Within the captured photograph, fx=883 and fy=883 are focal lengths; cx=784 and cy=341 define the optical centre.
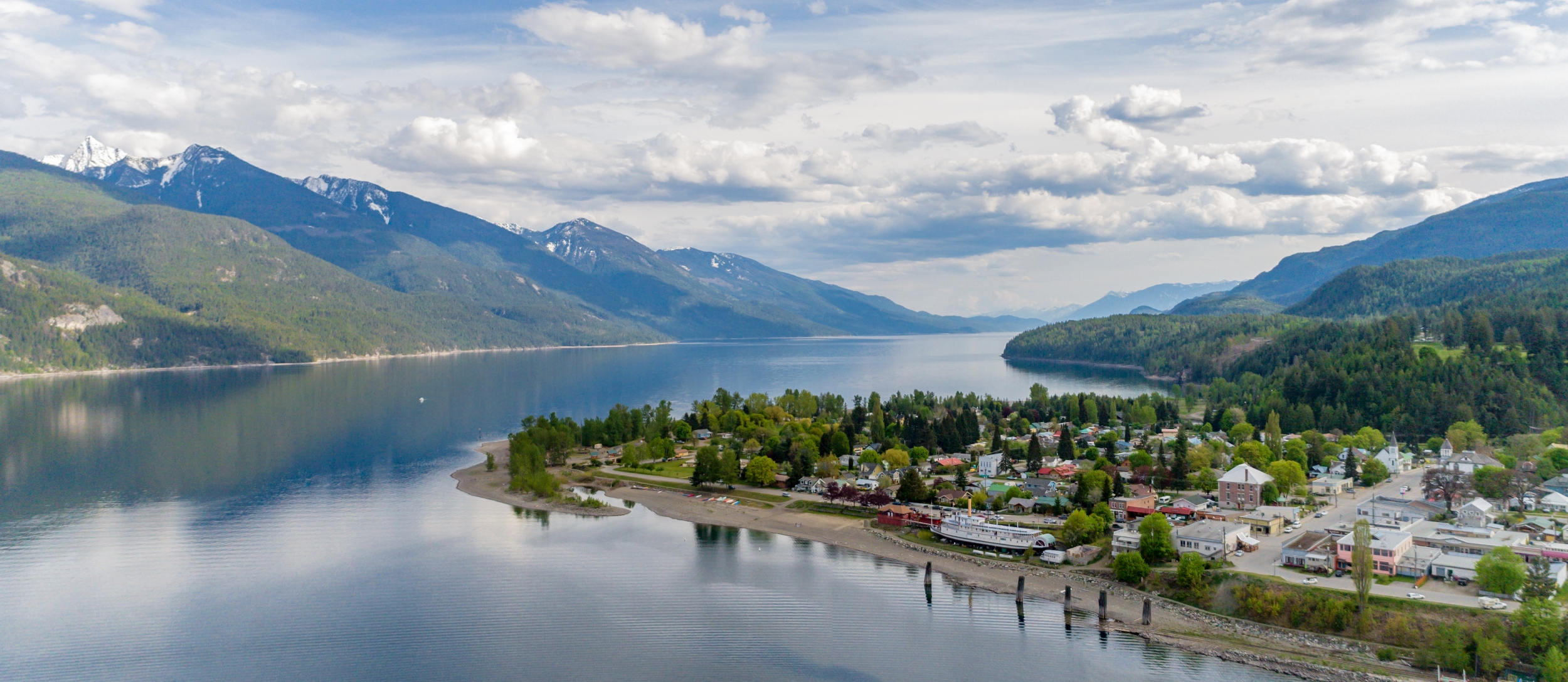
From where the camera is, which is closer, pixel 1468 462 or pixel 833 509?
pixel 833 509

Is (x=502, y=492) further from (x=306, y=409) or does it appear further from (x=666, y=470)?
(x=306, y=409)

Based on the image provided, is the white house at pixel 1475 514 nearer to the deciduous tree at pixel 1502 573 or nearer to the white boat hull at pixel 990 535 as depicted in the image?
the deciduous tree at pixel 1502 573

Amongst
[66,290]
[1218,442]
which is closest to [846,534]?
[1218,442]

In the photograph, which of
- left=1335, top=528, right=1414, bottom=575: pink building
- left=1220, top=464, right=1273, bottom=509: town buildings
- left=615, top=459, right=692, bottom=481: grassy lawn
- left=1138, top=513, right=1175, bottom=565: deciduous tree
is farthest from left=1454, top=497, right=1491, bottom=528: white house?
left=615, top=459, right=692, bottom=481: grassy lawn

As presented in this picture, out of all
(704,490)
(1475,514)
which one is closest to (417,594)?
(704,490)

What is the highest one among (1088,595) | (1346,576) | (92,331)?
(92,331)

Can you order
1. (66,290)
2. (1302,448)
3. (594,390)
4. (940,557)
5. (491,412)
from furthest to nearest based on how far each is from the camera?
(66,290) → (594,390) → (491,412) → (1302,448) → (940,557)

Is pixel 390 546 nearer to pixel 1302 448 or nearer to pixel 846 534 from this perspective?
pixel 846 534

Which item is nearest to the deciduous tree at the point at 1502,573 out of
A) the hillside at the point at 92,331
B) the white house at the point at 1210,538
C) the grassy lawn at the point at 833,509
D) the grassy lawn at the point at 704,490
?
the white house at the point at 1210,538
